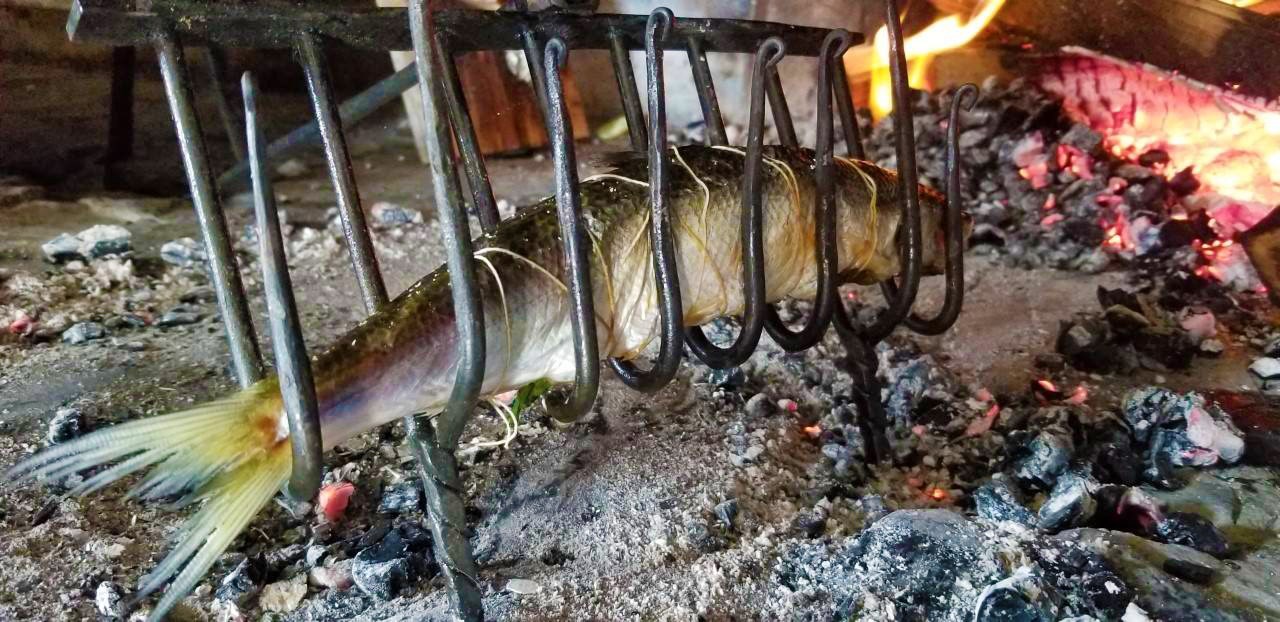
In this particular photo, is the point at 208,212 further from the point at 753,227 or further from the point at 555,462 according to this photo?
the point at 555,462

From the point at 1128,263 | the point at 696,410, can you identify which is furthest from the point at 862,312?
the point at 1128,263

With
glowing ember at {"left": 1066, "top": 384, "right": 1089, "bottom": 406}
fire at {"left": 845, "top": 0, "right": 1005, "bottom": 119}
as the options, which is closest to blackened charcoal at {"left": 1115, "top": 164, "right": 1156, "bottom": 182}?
fire at {"left": 845, "top": 0, "right": 1005, "bottom": 119}

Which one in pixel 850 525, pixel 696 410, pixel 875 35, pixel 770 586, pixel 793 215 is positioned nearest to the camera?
pixel 770 586

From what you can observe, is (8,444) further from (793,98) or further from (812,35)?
(793,98)

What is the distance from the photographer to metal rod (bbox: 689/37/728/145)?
2639mm

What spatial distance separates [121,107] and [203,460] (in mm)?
5244

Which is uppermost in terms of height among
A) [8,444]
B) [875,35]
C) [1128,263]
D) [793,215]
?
[875,35]

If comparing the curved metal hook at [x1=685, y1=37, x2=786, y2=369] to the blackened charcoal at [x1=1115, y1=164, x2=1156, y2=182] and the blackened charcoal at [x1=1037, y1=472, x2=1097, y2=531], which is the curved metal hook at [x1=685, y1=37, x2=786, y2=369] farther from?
the blackened charcoal at [x1=1115, y1=164, x2=1156, y2=182]

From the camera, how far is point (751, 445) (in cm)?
316

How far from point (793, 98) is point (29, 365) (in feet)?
18.5

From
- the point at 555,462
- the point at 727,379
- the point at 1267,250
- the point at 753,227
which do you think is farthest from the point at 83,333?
the point at 1267,250

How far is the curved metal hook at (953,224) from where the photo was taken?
274cm

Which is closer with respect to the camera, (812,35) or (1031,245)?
(812,35)

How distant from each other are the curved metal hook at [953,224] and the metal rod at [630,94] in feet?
3.47
